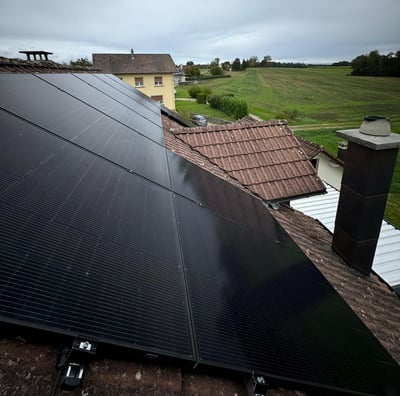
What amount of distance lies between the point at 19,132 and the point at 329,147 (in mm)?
29313

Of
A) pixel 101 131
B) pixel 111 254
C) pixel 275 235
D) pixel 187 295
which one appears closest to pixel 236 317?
pixel 187 295

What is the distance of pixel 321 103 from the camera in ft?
181

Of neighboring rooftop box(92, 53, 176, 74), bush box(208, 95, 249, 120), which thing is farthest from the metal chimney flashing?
bush box(208, 95, 249, 120)

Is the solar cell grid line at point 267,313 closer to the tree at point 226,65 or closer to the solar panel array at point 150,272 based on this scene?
the solar panel array at point 150,272

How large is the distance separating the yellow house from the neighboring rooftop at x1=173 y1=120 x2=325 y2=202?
3281cm

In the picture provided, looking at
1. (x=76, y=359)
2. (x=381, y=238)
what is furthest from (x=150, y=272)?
(x=381, y=238)

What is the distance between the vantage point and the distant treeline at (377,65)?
74812 mm

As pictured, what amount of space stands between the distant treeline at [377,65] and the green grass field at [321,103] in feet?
9.30

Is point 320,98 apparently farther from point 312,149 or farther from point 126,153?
point 126,153

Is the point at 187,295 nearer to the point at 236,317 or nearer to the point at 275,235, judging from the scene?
the point at 236,317

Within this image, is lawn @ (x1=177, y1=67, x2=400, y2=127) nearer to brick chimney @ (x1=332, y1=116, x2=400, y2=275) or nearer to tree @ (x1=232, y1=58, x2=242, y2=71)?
brick chimney @ (x1=332, y1=116, x2=400, y2=275)

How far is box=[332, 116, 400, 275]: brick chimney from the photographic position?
392 cm

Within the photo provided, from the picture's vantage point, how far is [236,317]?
6.48 ft

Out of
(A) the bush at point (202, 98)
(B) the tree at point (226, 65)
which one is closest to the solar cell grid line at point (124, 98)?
(A) the bush at point (202, 98)
